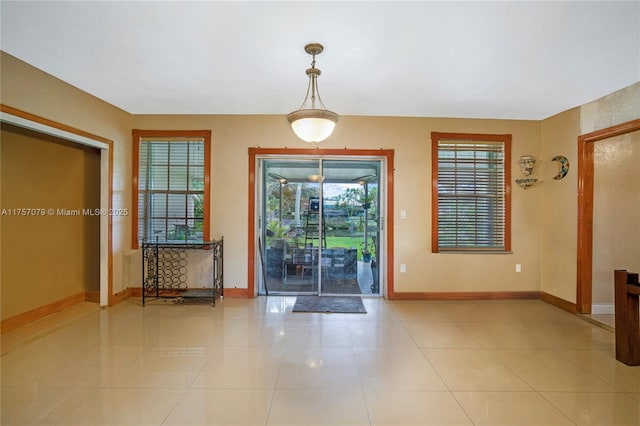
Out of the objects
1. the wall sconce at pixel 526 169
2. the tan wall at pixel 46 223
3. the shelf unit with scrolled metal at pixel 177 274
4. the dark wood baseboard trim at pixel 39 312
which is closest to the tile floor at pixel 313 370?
the dark wood baseboard trim at pixel 39 312

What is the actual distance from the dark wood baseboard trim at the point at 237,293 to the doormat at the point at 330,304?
2.53ft

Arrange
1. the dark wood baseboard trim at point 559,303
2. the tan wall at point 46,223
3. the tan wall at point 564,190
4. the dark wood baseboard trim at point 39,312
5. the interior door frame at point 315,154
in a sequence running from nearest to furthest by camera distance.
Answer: the dark wood baseboard trim at point 39,312, the tan wall at point 46,223, the tan wall at point 564,190, the dark wood baseboard trim at point 559,303, the interior door frame at point 315,154

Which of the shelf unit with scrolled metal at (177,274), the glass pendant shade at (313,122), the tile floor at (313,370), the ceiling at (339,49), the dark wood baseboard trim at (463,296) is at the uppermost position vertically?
Answer: the ceiling at (339,49)

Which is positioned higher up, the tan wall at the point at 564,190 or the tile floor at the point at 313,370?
the tan wall at the point at 564,190

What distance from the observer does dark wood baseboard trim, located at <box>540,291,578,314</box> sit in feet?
13.3

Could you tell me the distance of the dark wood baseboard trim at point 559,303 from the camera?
160 inches

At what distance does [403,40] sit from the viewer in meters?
2.58

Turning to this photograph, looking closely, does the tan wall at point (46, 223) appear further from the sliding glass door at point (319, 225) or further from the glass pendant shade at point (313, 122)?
the glass pendant shade at point (313, 122)

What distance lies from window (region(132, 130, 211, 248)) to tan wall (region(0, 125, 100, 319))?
0.65 meters

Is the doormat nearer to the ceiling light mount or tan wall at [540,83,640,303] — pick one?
the ceiling light mount

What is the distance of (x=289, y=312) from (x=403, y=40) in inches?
129

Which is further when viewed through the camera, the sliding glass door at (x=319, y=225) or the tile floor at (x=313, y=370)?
the sliding glass door at (x=319, y=225)

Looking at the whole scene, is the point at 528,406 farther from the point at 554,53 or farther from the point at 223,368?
the point at 554,53

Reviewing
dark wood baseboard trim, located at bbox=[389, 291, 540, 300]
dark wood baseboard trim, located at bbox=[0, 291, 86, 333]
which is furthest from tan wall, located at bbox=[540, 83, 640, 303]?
dark wood baseboard trim, located at bbox=[0, 291, 86, 333]
